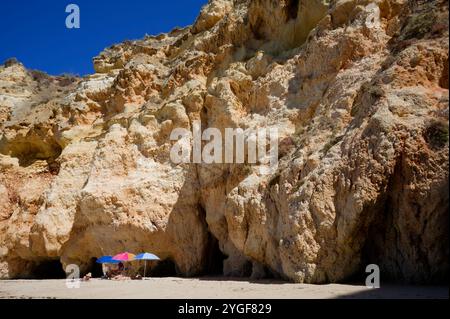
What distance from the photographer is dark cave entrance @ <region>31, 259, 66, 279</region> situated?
810 inches

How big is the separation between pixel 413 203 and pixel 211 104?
34.9ft

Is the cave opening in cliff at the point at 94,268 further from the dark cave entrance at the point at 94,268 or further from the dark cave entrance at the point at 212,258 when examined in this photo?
the dark cave entrance at the point at 212,258

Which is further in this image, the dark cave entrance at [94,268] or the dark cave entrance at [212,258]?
the dark cave entrance at [94,268]

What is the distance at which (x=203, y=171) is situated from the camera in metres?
16.4

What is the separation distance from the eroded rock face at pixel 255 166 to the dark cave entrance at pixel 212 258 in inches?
5.0

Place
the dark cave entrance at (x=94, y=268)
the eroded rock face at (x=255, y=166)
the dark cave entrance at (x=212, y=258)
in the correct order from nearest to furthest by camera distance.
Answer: the eroded rock face at (x=255, y=166) < the dark cave entrance at (x=212, y=258) < the dark cave entrance at (x=94, y=268)

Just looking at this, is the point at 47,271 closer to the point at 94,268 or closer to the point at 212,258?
the point at 94,268

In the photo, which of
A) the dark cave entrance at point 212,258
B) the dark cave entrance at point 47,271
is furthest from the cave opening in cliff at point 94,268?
the dark cave entrance at point 212,258

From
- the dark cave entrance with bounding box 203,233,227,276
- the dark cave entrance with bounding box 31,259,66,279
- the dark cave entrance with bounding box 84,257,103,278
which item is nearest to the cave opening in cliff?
the dark cave entrance with bounding box 84,257,103,278

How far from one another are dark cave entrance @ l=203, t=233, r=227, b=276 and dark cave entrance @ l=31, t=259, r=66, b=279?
8.01 meters

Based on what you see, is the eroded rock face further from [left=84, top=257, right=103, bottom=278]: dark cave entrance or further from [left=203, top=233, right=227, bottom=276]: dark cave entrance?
[left=84, top=257, right=103, bottom=278]: dark cave entrance

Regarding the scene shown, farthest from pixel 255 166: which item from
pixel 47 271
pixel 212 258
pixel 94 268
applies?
pixel 47 271

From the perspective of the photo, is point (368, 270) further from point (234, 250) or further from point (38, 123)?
point (38, 123)

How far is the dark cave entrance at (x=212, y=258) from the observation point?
16859 millimetres
